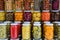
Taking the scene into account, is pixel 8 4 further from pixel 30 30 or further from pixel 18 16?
pixel 30 30

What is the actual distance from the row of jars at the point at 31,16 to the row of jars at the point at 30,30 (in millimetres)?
65

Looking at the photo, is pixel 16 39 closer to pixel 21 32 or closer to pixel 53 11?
pixel 21 32

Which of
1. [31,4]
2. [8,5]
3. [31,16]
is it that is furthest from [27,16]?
[8,5]

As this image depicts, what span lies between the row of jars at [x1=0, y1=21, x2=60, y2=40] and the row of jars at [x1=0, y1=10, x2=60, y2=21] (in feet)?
0.21

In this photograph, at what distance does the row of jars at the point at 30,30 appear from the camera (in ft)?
6.57

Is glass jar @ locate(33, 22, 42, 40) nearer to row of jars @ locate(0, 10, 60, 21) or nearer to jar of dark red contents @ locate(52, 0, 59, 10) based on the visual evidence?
row of jars @ locate(0, 10, 60, 21)

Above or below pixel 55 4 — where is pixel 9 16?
below

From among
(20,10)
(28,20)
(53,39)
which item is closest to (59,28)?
(53,39)

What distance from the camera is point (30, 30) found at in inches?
80.1

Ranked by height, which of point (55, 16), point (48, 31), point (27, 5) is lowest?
point (48, 31)

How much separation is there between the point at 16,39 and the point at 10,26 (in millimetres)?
164

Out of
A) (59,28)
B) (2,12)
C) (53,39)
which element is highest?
(2,12)

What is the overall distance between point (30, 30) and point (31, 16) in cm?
17

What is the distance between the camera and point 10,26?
2.02 m
